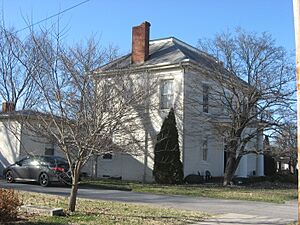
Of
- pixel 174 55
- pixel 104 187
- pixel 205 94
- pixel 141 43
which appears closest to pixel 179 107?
pixel 205 94

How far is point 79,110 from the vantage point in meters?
11.1

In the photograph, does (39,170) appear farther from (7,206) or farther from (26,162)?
(7,206)

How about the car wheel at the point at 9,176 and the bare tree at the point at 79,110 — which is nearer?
the bare tree at the point at 79,110

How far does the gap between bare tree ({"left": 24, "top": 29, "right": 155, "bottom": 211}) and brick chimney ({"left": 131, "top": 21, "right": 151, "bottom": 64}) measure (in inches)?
623

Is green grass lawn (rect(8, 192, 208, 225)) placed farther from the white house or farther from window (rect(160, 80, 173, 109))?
window (rect(160, 80, 173, 109))

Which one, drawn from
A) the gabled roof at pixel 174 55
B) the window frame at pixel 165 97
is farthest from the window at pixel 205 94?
the window frame at pixel 165 97

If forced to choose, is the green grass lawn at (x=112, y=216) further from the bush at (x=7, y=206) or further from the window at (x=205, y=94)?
the window at (x=205, y=94)

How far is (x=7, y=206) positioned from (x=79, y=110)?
9.75 feet

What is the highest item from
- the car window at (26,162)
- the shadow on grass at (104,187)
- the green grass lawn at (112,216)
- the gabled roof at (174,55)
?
the gabled roof at (174,55)

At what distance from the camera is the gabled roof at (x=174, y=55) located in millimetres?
24953

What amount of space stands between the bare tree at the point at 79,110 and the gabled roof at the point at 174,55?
11706mm

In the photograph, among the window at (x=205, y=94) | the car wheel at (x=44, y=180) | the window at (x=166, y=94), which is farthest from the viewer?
the window at (x=166, y=94)

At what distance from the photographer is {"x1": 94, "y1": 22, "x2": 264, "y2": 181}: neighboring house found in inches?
990

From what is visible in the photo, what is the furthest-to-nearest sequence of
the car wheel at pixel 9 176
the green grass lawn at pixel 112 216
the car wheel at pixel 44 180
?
the car wheel at pixel 9 176
the car wheel at pixel 44 180
the green grass lawn at pixel 112 216
